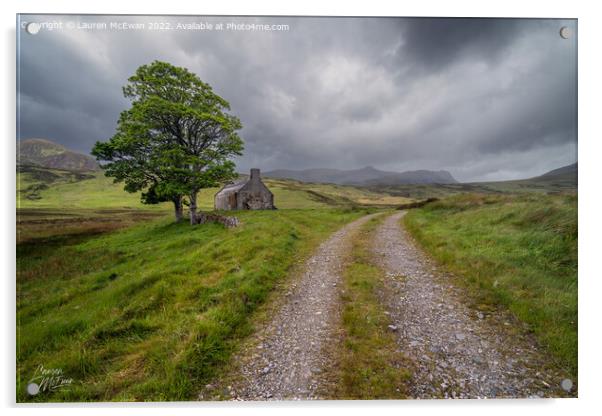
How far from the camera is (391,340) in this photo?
3873 millimetres

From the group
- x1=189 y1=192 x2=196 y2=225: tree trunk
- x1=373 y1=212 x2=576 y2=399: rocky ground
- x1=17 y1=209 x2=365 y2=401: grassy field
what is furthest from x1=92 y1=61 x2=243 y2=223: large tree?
x1=373 y1=212 x2=576 y2=399: rocky ground

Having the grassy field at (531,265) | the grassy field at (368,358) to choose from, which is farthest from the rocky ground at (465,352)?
the grassy field at (531,265)

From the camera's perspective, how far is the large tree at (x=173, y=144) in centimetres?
1351

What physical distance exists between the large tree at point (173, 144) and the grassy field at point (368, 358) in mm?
13050

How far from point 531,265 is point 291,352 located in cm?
657

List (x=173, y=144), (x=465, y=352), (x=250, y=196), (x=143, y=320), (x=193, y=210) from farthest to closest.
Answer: (x=250, y=196) < (x=193, y=210) < (x=173, y=144) < (x=143, y=320) < (x=465, y=352)

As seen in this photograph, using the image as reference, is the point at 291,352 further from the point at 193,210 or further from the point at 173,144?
the point at 193,210

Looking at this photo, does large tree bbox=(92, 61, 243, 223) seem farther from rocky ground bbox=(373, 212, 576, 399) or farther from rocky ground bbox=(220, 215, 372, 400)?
rocky ground bbox=(373, 212, 576, 399)

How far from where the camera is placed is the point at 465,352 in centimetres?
362

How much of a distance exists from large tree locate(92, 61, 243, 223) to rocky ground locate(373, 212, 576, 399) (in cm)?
1364

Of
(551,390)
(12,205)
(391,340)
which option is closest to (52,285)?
(12,205)

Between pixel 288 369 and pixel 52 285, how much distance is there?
9.50m

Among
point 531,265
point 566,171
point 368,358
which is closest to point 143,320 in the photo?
point 368,358

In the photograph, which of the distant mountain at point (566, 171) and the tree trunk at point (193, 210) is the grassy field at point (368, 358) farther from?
the tree trunk at point (193, 210)
